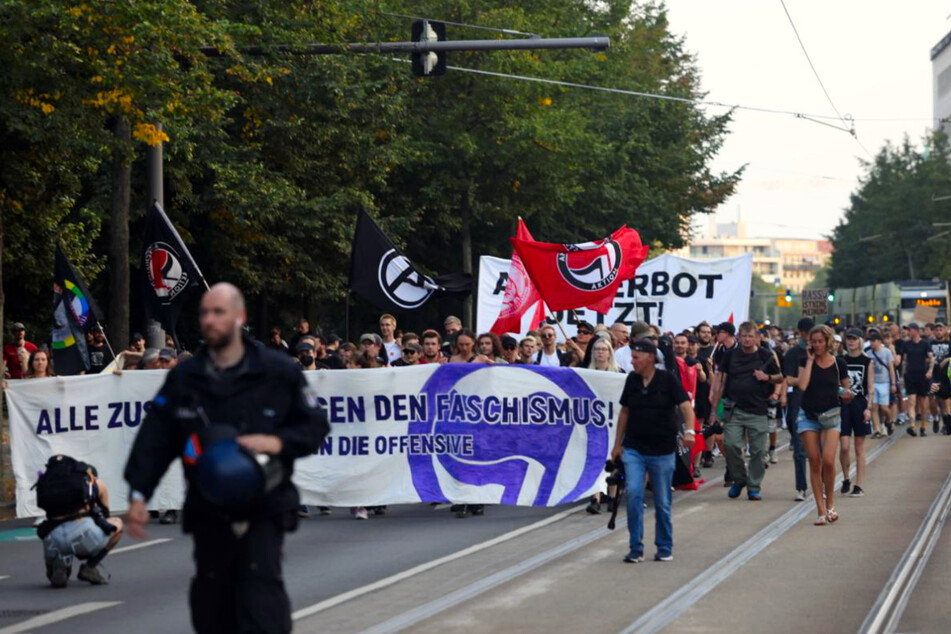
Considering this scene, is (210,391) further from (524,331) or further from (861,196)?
(861,196)

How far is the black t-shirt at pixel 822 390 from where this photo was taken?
45.3ft

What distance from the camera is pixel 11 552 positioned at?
13.1 metres

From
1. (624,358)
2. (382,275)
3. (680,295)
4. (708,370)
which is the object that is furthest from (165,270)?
(680,295)

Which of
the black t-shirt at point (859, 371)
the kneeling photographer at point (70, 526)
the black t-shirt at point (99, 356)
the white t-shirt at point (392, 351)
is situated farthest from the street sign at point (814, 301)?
the kneeling photographer at point (70, 526)

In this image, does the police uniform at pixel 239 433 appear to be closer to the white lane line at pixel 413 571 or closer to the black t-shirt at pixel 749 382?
the white lane line at pixel 413 571

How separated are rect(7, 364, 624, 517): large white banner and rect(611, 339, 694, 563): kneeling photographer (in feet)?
11.2

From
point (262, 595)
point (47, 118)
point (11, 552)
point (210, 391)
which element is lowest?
point (11, 552)

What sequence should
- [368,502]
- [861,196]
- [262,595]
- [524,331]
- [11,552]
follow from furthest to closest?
[861,196]
[524,331]
[368,502]
[11,552]
[262,595]

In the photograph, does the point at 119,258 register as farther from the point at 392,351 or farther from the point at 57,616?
the point at 57,616

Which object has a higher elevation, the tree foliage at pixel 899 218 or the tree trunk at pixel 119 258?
the tree foliage at pixel 899 218

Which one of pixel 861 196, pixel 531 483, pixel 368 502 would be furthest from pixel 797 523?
pixel 861 196

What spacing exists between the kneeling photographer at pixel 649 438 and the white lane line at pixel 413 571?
1.27 m

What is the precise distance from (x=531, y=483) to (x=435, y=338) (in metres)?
1.97

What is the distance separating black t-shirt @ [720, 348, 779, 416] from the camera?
16469 mm
